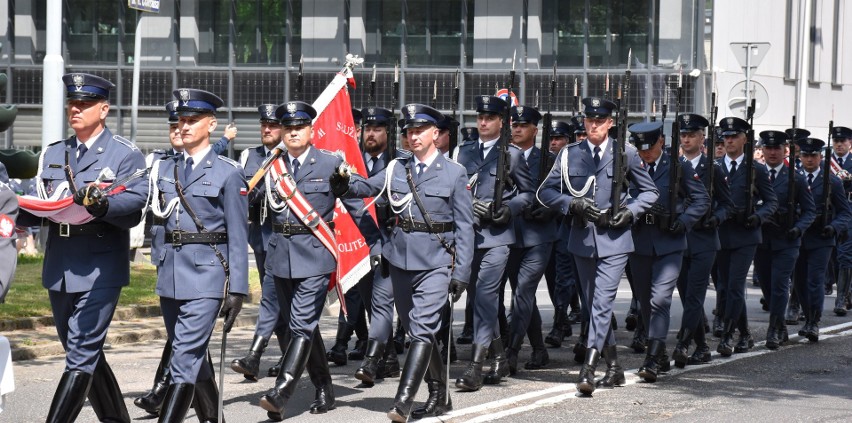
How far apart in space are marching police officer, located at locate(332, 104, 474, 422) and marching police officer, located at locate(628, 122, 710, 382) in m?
2.13

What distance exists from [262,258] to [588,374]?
2738mm

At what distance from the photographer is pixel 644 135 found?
1114 cm

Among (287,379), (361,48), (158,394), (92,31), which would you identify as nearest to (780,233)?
(287,379)

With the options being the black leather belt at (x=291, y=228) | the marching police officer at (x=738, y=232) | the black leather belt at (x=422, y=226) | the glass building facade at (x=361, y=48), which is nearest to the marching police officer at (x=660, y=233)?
the marching police officer at (x=738, y=232)

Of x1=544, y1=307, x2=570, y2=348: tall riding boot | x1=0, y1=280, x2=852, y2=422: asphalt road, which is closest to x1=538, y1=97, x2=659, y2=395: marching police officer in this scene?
x1=0, y1=280, x2=852, y2=422: asphalt road

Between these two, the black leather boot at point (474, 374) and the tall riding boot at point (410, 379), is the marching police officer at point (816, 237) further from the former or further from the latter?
the tall riding boot at point (410, 379)

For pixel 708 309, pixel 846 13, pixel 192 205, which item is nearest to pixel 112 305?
pixel 192 205

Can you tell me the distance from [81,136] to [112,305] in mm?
965

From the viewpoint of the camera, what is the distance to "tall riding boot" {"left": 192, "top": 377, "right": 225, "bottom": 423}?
7.82m

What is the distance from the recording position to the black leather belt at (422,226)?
9.00 meters

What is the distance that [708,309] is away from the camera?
1606cm

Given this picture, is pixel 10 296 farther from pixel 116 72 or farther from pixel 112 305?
pixel 116 72

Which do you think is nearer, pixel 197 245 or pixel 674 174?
pixel 197 245

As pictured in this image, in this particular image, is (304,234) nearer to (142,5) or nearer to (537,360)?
(537,360)
